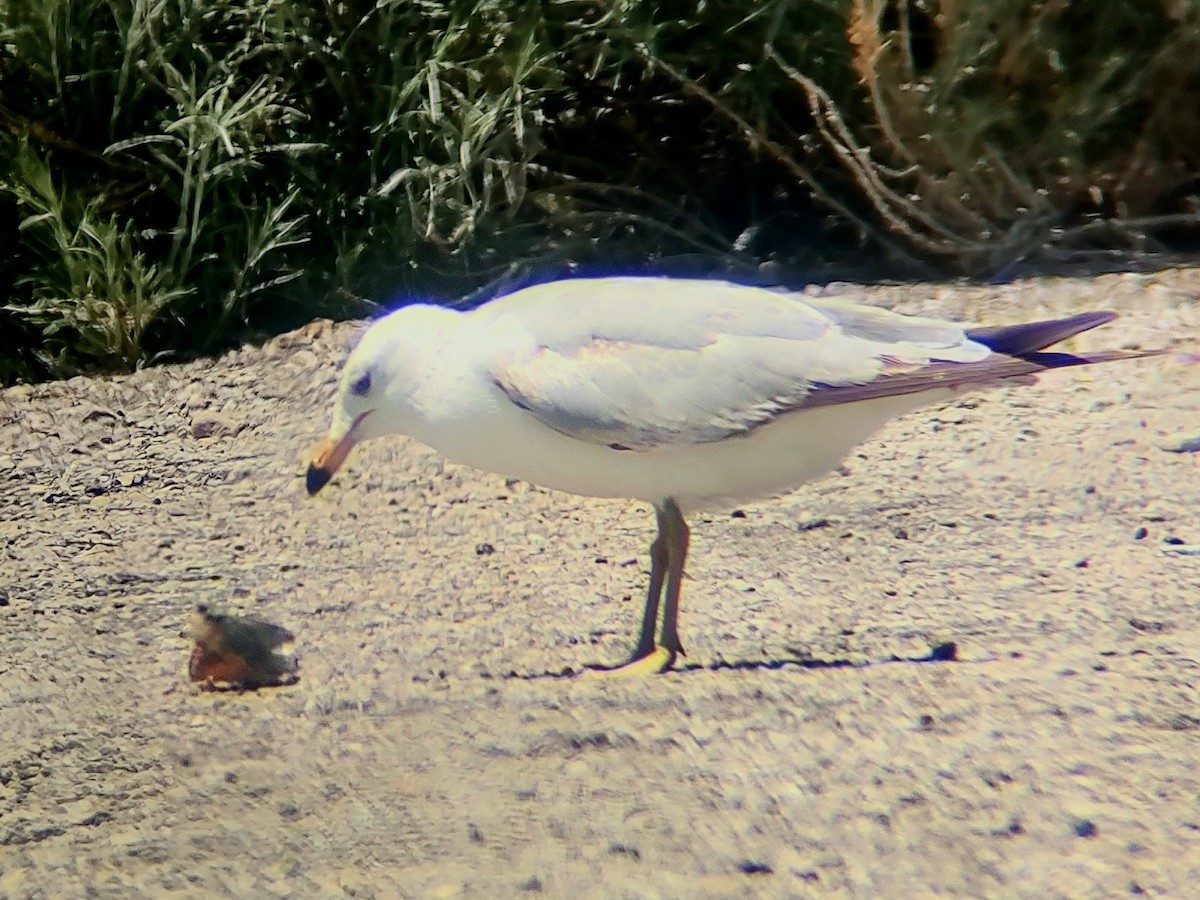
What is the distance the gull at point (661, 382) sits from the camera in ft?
10.7

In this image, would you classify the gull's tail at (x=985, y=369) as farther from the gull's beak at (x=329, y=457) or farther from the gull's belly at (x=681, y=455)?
the gull's beak at (x=329, y=457)

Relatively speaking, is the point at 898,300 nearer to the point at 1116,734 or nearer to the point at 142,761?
the point at 1116,734

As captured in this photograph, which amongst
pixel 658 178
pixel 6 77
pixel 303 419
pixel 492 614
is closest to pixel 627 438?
pixel 492 614

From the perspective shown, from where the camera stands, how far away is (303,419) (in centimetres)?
535

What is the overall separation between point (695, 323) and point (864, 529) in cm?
109

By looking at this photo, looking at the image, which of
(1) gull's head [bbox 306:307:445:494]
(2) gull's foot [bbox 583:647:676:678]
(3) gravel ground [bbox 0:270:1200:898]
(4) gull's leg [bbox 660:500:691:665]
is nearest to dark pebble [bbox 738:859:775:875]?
(3) gravel ground [bbox 0:270:1200:898]

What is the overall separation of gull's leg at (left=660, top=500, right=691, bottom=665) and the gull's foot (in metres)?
0.03

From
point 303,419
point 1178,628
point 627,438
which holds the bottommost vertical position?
point 303,419

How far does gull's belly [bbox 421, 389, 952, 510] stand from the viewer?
3301mm

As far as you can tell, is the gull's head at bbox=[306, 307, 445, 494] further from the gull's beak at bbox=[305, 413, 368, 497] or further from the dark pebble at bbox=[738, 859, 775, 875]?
A: the dark pebble at bbox=[738, 859, 775, 875]

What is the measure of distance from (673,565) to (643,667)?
249 millimetres

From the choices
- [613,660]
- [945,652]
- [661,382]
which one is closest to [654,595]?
[613,660]

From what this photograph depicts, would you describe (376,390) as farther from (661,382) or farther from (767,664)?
(767,664)

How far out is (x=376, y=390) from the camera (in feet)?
11.1
